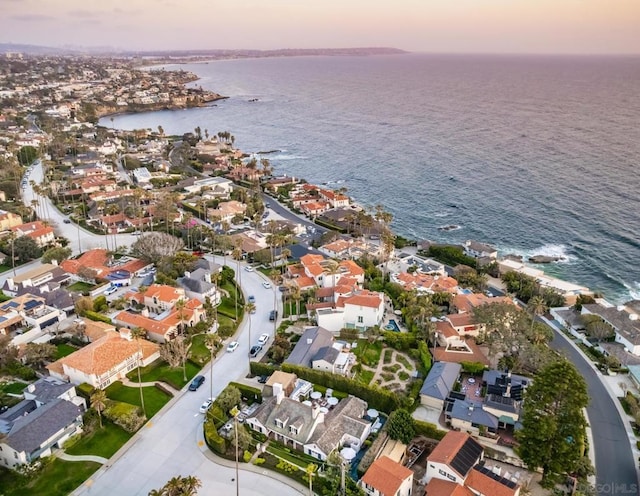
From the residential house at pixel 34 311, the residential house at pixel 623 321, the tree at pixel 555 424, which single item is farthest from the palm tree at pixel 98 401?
the residential house at pixel 623 321

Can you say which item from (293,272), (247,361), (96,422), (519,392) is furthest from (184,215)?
(519,392)

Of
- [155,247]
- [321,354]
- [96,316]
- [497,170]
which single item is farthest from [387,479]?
[497,170]

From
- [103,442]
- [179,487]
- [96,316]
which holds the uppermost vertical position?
[179,487]

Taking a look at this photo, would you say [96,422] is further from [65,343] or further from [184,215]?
[184,215]

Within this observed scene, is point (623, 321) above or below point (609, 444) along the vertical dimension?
above

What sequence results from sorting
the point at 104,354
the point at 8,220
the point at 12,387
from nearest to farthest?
the point at 12,387, the point at 104,354, the point at 8,220

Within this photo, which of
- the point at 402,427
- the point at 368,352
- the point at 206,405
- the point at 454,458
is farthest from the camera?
the point at 368,352

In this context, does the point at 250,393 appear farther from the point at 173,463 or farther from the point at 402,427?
the point at 402,427
